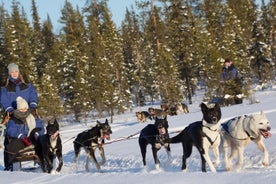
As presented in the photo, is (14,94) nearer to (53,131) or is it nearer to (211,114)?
(53,131)

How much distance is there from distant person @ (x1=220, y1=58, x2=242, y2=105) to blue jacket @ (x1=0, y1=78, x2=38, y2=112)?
7665mm

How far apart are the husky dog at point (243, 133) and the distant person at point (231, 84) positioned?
306 inches

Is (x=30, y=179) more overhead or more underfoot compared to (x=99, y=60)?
more underfoot

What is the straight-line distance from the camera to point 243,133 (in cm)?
576

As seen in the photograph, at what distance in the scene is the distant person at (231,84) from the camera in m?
14.0

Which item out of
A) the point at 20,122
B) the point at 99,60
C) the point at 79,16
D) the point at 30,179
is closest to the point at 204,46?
the point at 99,60

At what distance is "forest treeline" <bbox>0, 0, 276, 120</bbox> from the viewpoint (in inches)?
1103

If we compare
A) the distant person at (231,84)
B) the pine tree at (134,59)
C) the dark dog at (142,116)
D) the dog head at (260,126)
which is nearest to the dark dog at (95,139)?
the dog head at (260,126)

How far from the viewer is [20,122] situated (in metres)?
7.55

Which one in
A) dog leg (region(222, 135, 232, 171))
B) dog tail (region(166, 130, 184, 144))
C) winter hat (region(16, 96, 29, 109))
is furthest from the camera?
winter hat (region(16, 96, 29, 109))

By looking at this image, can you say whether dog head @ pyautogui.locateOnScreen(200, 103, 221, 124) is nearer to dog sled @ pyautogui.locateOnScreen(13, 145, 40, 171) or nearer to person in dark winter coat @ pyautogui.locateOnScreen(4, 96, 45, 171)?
person in dark winter coat @ pyautogui.locateOnScreen(4, 96, 45, 171)

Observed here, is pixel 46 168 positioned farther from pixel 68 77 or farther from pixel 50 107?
pixel 68 77

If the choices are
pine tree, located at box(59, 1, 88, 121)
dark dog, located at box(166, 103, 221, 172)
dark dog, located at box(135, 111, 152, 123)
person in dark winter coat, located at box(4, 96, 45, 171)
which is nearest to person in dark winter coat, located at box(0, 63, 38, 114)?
person in dark winter coat, located at box(4, 96, 45, 171)

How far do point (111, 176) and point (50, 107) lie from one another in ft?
77.1
